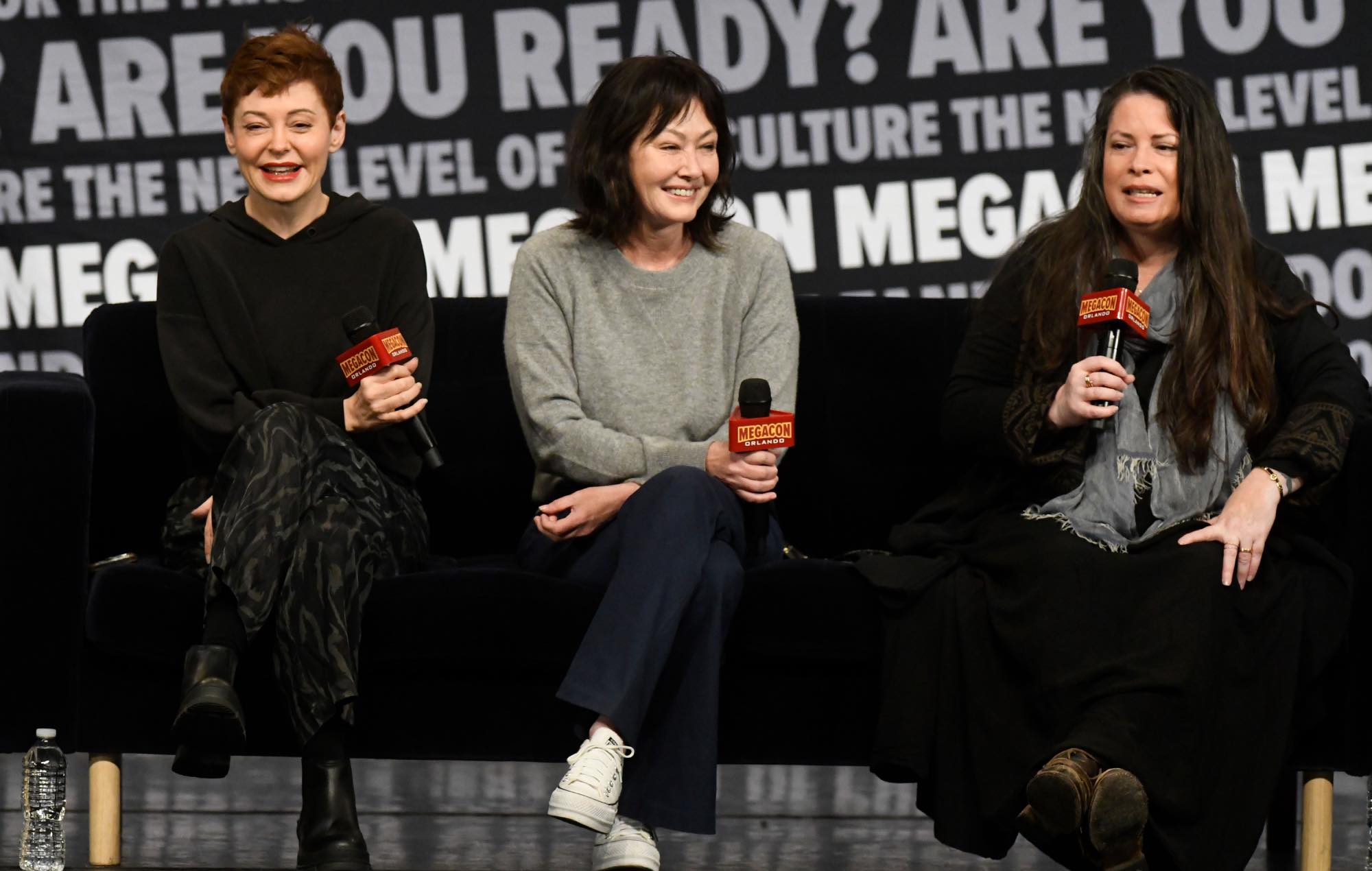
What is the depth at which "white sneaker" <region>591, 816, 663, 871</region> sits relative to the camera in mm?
2521

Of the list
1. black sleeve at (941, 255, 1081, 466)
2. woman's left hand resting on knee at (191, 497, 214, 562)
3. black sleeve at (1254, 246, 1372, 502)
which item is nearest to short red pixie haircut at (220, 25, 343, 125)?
woman's left hand resting on knee at (191, 497, 214, 562)

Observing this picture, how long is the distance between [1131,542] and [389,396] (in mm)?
1155

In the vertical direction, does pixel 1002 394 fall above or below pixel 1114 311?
below

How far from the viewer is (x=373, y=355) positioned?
276 centimetres

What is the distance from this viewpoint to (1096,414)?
2691 millimetres

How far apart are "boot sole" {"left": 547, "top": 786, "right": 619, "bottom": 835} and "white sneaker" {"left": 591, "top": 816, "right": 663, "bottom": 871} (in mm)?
63

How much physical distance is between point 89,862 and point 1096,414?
5.74 ft

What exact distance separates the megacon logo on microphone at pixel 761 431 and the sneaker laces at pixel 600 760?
488 mm

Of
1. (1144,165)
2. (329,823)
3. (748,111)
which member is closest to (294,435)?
(329,823)

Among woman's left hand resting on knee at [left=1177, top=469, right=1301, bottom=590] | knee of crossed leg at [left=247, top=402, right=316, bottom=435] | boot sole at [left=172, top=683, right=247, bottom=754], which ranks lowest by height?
boot sole at [left=172, top=683, right=247, bottom=754]

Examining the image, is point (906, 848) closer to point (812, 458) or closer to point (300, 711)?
point (812, 458)

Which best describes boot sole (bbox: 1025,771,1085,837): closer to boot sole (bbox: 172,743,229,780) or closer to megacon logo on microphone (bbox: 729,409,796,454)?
megacon logo on microphone (bbox: 729,409,796,454)

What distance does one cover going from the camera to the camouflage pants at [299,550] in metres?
2.63

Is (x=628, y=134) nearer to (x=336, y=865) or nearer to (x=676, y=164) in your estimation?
(x=676, y=164)
